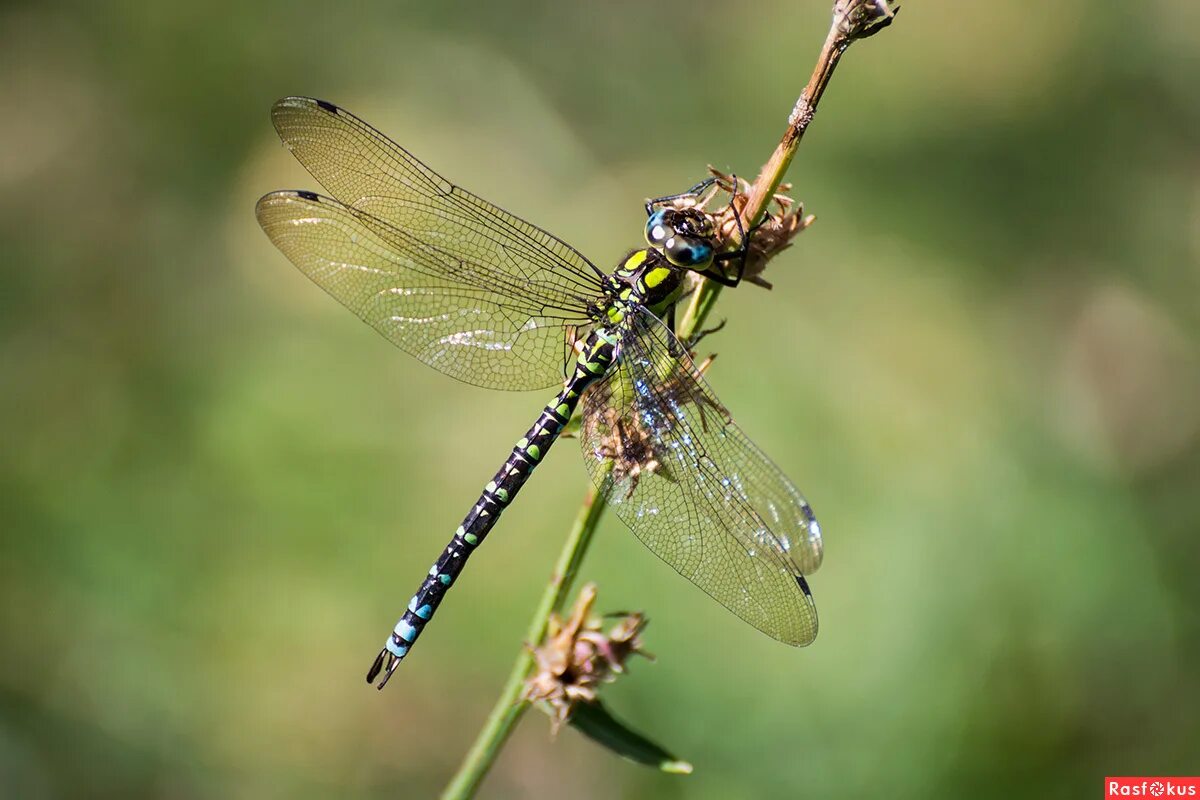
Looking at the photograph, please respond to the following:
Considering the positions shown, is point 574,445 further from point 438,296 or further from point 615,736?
point 615,736

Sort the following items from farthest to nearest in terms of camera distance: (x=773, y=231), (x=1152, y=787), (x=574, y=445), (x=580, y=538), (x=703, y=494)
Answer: (x=574, y=445), (x=1152, y=787), (x=703, y=494), (x=773, y=231), (x=580, y=538)

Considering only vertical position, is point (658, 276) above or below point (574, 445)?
below

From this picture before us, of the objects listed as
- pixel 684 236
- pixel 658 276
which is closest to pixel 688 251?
pixel 684 236

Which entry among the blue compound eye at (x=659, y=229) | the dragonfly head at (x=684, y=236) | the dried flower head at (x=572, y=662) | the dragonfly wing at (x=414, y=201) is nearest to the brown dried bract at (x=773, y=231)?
the dragonfly head at (x=684, y=236)

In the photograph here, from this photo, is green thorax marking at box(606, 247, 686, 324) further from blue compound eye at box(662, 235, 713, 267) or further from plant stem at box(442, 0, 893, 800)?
plant stem at box(442, 0, 893, 800)

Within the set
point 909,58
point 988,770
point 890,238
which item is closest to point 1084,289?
point 890,238

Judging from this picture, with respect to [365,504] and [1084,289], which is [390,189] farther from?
[1084,289]

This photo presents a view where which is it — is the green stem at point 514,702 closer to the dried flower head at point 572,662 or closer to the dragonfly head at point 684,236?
the dried flower head at point 572,662
